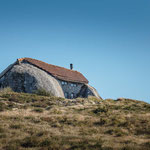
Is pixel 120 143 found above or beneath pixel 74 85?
beneath

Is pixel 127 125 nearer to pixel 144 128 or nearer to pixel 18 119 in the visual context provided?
pixel 144 128

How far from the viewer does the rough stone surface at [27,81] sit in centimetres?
3231

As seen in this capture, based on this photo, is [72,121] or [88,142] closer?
[88,142]

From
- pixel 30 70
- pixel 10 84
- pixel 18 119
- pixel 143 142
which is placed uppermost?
pixel 30 70

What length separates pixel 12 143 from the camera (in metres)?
8.58

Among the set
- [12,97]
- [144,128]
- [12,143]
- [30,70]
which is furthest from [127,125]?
[30,70]

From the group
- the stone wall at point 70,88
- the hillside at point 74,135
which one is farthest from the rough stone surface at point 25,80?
the hillside at point 74,135

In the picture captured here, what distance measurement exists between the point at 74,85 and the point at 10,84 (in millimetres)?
14115

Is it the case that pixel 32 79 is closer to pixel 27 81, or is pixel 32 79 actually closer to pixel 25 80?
pixel 27 81

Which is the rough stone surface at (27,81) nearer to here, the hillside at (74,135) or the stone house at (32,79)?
the stone house at (32,79)

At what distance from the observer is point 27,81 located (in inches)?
1288

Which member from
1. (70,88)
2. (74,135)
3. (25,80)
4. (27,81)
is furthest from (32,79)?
(74,135)

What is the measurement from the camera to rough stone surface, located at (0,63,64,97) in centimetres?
3231

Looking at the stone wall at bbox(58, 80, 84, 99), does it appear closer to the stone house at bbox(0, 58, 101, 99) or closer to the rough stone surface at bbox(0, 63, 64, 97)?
the stone house at bbox(0, 58, 101, 99)
